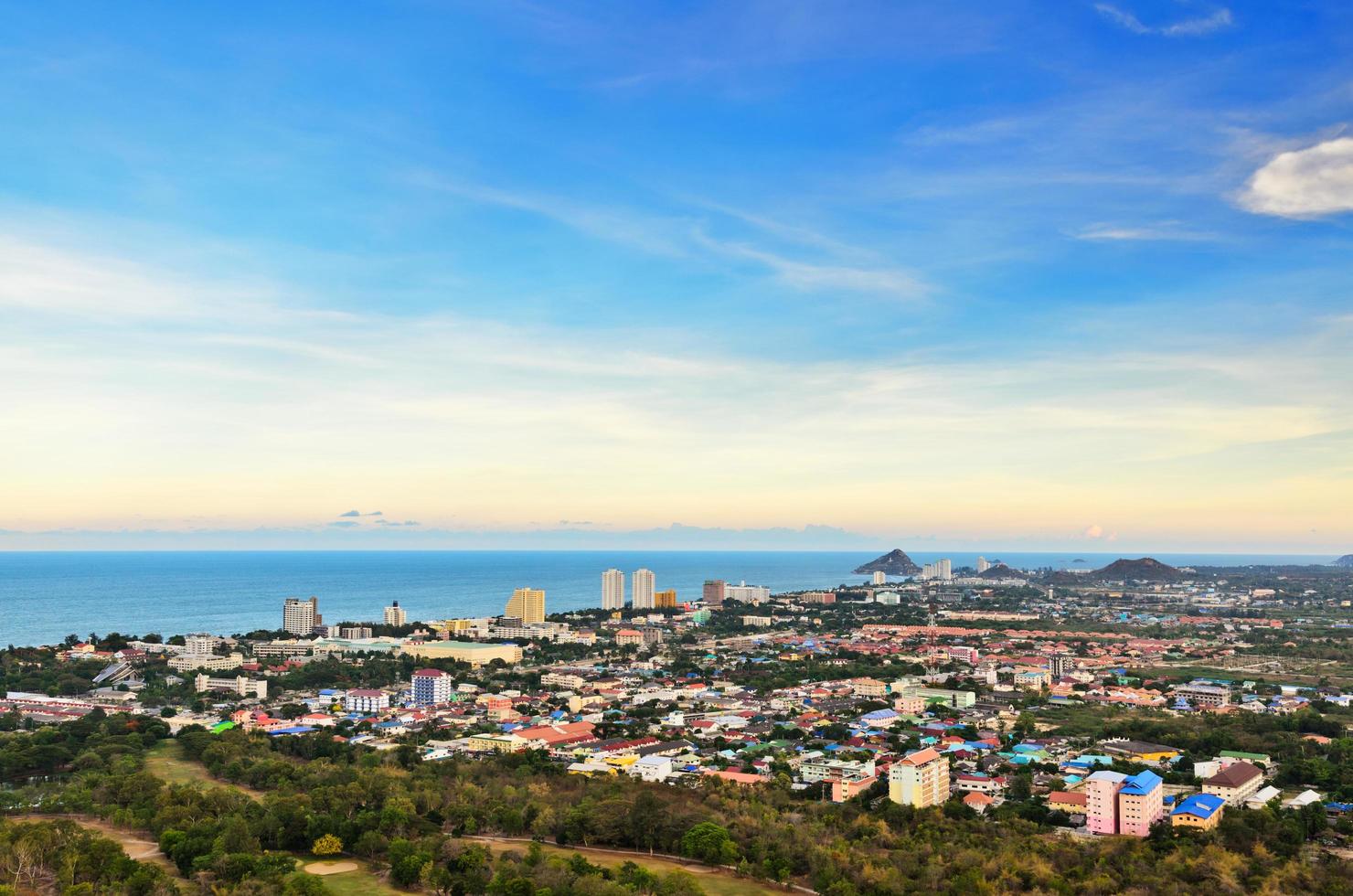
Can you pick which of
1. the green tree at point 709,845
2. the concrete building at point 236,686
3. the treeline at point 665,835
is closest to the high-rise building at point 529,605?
the concrete building at point 236,686

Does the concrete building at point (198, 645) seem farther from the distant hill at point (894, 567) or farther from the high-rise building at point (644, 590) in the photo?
the distant hill at point (894, 567)

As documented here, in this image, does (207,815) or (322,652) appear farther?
(322,652)

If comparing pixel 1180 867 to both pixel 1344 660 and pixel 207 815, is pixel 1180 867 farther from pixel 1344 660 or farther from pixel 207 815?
pixel 1344 660

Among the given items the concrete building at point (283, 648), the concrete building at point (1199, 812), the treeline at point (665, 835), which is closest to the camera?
the treeline at point (665, 835)

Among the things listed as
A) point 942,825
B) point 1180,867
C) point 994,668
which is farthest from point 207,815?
point 994,668

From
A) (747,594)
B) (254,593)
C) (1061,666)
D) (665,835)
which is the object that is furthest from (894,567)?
(665,835)

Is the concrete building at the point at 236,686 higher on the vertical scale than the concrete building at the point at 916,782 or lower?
lower
